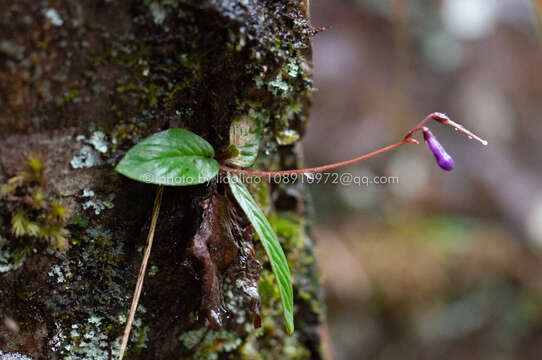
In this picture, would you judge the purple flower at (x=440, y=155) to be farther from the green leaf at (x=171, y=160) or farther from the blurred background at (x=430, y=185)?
the blurred background at (x=430, y=185)

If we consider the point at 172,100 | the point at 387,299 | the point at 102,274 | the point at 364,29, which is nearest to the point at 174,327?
the point at 102,274

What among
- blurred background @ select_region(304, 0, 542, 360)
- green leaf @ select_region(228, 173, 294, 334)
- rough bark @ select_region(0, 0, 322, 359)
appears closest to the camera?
rough bark @ select_region(0, 0, 322, 359)

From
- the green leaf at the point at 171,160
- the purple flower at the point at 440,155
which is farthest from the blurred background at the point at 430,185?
the green leaf at the point at 171,160

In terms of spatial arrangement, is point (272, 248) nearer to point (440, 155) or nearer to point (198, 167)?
point (198, 167)

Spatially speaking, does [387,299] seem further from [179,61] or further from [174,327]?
[179,61]

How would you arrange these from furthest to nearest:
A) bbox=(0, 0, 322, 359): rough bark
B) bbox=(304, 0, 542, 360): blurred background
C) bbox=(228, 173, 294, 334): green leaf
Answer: bbox=(304, 0, 542, 360): blurred background < bbox=(228, 173, 294, 334): green leaf < bbox=(0, 0, 322, 359): rough bark

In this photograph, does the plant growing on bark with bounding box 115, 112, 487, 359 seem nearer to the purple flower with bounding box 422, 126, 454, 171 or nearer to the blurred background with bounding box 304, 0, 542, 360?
the purple flower with bounding box 422, 126, 454, 171

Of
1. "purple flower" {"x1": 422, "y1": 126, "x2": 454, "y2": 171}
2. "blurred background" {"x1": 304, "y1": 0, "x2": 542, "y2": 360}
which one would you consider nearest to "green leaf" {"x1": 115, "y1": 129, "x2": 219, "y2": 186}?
"purple flower" {"x1": 422, "y1": 126, "x2": 454, "y2": 171}
